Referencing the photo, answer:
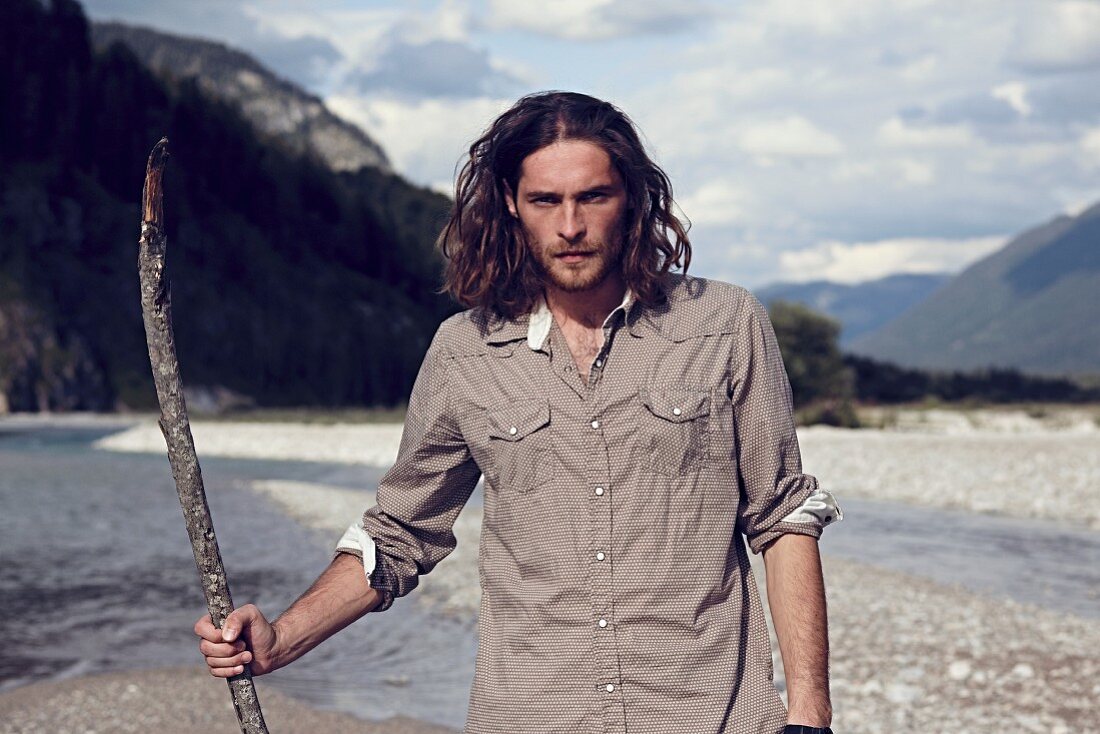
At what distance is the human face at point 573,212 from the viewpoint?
3.15 metres

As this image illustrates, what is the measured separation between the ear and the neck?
11.8 inches

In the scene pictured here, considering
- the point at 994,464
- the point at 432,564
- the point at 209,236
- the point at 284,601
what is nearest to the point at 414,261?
the point at 209,236

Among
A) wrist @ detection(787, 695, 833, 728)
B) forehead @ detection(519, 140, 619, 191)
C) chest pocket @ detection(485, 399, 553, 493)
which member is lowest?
wrist @ detection(787, 695, 833, 728)

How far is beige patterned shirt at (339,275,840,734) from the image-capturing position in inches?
117

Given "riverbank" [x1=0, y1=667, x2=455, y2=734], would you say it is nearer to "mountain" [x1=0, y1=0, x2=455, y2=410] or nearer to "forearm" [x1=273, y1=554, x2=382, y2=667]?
"forearm" [x1=273, y1=554, x2=382, y2=667]

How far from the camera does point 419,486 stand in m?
3.35

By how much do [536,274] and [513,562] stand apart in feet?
2.29

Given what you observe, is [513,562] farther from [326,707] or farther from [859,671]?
[859,671]

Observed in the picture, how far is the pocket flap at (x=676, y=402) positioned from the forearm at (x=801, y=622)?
1.33 feet

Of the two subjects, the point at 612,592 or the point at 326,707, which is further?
the point at 326,707

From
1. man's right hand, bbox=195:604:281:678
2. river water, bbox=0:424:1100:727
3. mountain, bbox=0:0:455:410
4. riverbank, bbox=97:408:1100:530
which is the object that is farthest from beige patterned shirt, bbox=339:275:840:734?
mountain, bbox=0:0:455:410

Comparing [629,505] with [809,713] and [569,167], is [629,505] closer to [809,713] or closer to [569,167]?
[809,713]

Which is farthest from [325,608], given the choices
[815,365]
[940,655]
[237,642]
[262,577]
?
[815,365]

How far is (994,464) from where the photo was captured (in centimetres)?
3114
